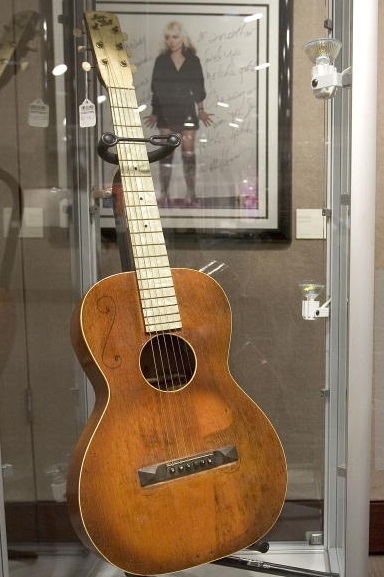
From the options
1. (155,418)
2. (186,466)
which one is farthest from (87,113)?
(186,466)

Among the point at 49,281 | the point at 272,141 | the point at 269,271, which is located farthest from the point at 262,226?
the point at 49,281

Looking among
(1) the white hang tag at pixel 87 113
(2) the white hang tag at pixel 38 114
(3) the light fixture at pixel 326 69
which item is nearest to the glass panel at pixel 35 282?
(2) the white hang tag at pixel 38 114

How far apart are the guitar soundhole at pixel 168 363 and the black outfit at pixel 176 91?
634mm

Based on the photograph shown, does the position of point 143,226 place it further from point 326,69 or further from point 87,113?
point 326,69

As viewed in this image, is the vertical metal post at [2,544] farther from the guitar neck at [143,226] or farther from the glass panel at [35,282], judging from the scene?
the guitar neck at [143,226]

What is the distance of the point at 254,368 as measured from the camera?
155 cm

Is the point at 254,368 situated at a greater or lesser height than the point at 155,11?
lesser

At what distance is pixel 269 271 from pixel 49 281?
0.60 m

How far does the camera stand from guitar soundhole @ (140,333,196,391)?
3.80 ft

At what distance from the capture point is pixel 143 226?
45.3 inches

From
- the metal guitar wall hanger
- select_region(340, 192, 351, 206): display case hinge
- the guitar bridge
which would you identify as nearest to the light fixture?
select_region(340, 192, 351, 206): display case hinge

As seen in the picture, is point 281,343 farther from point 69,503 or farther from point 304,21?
point 304,21

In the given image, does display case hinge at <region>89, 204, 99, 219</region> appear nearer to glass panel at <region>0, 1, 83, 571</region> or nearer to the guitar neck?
glass panel at <region>0, 1, 83, 571</region>

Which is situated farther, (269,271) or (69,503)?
(269,271)
